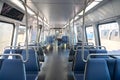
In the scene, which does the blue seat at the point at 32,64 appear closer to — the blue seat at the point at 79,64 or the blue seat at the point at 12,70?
the blue seat at the point at 79,64

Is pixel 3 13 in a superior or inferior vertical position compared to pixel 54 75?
superior

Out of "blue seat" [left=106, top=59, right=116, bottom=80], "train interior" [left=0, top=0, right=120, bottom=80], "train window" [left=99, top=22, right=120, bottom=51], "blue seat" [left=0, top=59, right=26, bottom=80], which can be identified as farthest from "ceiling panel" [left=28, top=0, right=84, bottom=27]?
"blue seat" [left=0, top=59, right=26, bottom=80]

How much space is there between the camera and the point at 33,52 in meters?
4.36

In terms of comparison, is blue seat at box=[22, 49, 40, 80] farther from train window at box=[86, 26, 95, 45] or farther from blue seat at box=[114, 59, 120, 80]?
train window at box=[86, 26, 95, 45]

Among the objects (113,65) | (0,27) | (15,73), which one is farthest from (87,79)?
(0,27)

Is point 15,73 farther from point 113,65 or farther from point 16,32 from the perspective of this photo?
point 16,32

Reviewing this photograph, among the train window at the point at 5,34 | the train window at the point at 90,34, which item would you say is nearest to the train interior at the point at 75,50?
the train window at the point at 5,34

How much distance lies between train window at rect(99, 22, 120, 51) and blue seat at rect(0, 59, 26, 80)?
290cm

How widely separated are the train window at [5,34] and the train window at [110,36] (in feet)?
10.8

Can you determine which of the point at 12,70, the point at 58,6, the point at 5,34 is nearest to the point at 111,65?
the point at 12,70

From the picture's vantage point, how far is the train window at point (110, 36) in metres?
4.97

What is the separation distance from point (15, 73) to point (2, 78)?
0.75ft

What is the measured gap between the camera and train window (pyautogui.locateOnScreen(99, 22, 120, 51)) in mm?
4973

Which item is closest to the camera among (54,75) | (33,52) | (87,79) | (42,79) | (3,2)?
(87,79)
